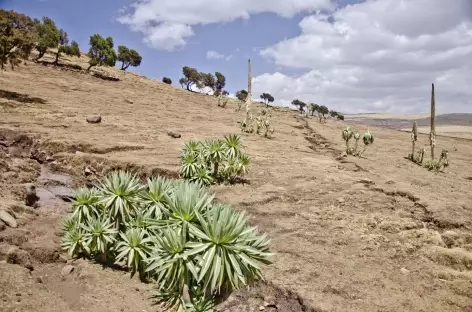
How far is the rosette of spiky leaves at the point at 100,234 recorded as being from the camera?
8594 mm

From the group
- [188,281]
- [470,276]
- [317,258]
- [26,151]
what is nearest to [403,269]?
[470,276]

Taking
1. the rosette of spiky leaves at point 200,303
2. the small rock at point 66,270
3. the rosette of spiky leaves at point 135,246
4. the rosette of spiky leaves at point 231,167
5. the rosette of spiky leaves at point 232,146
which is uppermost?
the rosette of spiky leaves at point 232,146

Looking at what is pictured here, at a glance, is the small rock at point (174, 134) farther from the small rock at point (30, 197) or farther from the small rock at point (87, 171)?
the small rock at point (30, 197)

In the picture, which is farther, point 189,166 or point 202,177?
point 202,177

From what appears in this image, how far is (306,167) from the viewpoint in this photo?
62.6 ft

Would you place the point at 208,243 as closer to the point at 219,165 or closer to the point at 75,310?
the point at 75,310

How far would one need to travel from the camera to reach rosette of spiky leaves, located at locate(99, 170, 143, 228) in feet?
27.8

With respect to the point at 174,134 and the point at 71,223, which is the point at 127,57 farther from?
the point at 71,223

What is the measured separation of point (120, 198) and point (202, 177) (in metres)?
6.69

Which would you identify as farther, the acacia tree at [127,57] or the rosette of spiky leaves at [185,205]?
the acacia tree at [127,57]

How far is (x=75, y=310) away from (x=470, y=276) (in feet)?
29.2

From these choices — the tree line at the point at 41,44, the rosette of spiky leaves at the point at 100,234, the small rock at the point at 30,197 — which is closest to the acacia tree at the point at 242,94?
the tree line at the point at 41,44

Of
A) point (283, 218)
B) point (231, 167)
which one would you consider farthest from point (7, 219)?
point (231, 167)

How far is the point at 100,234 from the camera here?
8.66 m
